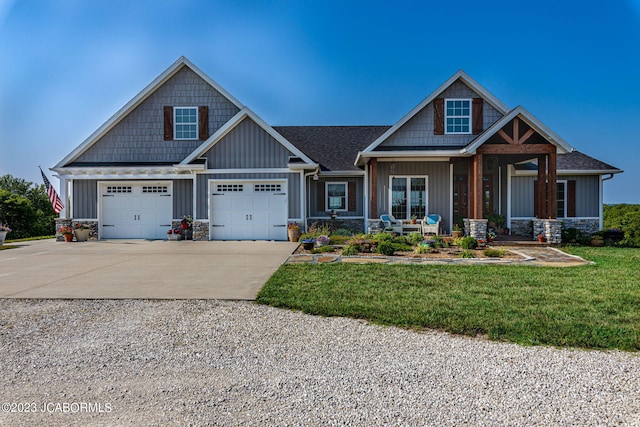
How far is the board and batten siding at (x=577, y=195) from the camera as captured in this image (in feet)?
53.6

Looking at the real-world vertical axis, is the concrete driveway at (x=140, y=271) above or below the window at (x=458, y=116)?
below

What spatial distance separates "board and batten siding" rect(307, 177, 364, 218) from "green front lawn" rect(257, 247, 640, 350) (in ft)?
28.3

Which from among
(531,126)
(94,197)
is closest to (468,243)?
(531,126)

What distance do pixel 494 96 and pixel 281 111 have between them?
1335cm

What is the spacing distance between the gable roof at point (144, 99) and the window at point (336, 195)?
5.38 m

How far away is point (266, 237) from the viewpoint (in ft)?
50.1

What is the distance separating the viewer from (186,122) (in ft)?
54.1

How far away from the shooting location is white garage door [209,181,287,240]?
15.2 meters

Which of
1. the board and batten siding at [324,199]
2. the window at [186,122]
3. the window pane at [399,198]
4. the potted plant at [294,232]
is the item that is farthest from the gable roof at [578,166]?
A: the window at [186,122]

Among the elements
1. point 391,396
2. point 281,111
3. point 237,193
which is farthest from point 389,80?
point 391,396

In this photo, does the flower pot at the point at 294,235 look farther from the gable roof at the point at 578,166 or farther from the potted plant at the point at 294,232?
the gable roof at the point at 578,166

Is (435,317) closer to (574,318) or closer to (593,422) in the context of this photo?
(574,318)

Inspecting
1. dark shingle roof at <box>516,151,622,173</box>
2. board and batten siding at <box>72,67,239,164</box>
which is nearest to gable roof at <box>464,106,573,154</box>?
dark shingle roof at <box>516,151,622,173</box>

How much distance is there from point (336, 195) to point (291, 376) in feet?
47.2
